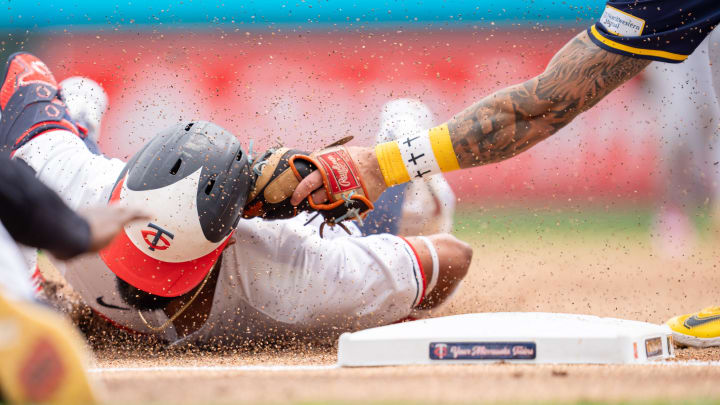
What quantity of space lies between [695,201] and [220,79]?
544 cm

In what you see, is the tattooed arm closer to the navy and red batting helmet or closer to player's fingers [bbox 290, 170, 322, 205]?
player's fingers [bbox 290, 170, 322, 205]

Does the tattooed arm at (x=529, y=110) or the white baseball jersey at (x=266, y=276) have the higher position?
the tattooed arm at (x=529, y=110)

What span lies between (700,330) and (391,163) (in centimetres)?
165

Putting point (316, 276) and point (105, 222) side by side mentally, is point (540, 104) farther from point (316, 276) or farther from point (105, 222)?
point (105, 222)

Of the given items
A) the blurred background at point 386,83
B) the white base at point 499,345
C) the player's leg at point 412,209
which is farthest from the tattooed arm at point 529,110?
the blurred background at point 386,83

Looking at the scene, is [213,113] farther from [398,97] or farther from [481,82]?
[481,82]

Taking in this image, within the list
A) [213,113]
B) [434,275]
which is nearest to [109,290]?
[434,275]

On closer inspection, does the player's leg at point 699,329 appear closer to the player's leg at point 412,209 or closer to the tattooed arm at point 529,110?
the tattooed arm at point 529,110

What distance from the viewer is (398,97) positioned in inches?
349

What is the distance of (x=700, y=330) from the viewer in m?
3.66

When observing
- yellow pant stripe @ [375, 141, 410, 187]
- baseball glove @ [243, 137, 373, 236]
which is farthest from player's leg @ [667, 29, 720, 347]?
baseball glove @ [243, 137, 373, 236]

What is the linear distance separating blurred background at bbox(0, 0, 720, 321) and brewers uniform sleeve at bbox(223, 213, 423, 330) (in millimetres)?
4293

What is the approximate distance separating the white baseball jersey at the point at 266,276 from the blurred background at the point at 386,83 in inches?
171

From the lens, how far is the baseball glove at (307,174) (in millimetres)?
3395
